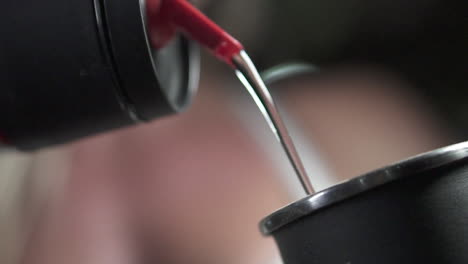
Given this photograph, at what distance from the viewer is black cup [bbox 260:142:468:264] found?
195 millimetres

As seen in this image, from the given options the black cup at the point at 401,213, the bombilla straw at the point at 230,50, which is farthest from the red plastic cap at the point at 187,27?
the black cup at the point at 401,213

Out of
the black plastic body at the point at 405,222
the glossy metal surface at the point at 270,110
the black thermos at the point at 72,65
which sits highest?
the black thermos at the point at 72,65

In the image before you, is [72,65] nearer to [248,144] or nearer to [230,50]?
[230,50]

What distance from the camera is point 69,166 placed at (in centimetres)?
53

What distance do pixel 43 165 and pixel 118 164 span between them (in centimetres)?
9

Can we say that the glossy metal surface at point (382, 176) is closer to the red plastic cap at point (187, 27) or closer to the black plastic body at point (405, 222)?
the black plastic body at point (405, 222)

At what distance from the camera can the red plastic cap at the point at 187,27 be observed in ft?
0.90

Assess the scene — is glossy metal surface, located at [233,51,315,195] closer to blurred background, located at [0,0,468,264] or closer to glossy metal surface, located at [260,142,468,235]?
glossy metal surface, located at [260,142,468,235]

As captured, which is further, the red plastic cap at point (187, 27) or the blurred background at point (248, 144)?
the blurred background at point (248, 144)

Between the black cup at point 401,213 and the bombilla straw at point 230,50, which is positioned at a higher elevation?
the bombilla straw at point 230,50

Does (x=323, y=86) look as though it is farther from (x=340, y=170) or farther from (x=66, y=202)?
(x=66, y=202)

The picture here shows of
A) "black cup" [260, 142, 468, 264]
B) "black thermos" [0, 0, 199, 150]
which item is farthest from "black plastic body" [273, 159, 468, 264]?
"black thermos" [0, 0, 199, 150]

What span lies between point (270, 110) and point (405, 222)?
0.11m

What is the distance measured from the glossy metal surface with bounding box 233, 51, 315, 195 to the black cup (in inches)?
2.8
